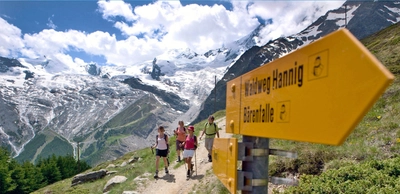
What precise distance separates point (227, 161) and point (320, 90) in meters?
1.87

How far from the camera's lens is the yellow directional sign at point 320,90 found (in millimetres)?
1925

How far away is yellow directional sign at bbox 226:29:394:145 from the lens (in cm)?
192

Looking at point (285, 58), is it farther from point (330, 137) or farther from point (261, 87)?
point (330, 137)

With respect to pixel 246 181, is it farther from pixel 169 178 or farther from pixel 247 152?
pixel 169 178

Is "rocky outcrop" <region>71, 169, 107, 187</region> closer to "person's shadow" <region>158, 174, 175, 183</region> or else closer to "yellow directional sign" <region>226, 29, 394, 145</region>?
"person's shadow" <region>158, 174, 175, 183</region>

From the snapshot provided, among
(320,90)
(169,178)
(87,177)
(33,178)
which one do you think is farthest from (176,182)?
(33,178)

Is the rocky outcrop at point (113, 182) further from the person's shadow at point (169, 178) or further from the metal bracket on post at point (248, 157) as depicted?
the metal bracket on post at point (248, 157)

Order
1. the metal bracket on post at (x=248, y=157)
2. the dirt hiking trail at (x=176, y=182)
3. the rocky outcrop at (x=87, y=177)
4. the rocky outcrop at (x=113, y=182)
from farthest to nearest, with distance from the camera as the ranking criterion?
1. the rocky outcrop at (x=87, y=177)
2. the rocky outcrop at (x=113, y=182)
3. the dirt hiking trail at (x=176, y=182)
4. the metal bracket on post at (x=248, y=157)

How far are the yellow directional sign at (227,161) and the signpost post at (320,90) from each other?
359 millimetres

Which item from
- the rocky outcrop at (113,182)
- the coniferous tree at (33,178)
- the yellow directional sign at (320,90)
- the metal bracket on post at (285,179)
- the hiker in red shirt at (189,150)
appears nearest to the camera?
the yellow directional sign at (320,90)

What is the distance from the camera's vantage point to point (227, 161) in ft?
12.7

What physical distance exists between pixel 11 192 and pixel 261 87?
42.5m

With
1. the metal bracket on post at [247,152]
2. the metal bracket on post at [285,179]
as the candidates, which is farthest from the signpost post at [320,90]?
the metal bracket on post at [285,179]

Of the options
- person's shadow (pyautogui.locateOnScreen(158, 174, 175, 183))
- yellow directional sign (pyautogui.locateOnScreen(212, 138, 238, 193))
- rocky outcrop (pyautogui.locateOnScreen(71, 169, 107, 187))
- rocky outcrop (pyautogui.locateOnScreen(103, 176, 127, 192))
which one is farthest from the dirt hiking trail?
yellow directional sign (pyautogui.locateOnScreen(212, 138, 238, 193))
